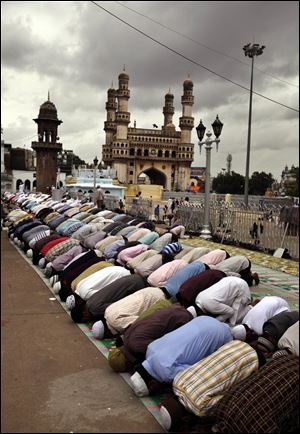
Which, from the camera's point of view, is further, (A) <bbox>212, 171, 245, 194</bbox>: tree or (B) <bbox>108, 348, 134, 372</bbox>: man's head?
(A) <bbox>212, 171, 245, 194</bbox>: tree

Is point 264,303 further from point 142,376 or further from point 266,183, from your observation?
point 266,183

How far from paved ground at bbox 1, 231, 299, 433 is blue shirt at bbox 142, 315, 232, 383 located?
0.29 meters

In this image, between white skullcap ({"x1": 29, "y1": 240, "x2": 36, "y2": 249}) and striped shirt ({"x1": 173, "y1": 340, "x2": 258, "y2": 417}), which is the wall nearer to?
white skullcap ({"x1": 29, "y1": 240, "x2": 36, "y2": 249})

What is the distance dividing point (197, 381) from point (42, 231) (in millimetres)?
7295

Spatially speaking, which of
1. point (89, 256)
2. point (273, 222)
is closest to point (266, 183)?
point (273, 222)

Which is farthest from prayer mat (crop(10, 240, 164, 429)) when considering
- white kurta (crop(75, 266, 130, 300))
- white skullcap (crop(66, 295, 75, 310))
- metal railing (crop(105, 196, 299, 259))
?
metal railing (crop(105, 196, 299, 259))

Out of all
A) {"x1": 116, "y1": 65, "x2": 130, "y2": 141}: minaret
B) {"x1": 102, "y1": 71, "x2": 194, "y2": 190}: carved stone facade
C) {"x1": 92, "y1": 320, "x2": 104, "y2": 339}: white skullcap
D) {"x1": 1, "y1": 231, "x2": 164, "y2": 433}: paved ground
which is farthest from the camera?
{"x1": 102, "y1": 71, "x2": 194, "y2": 190}: carved stone facade

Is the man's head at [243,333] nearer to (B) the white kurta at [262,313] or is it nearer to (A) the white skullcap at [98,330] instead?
(B) the white kurta at [262,313]

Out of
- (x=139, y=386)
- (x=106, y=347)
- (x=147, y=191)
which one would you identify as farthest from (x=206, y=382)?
(x=147, y=191)

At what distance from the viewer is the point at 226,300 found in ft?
14.6

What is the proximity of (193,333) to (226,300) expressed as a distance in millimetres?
1288

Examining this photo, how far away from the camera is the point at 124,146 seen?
64.1m

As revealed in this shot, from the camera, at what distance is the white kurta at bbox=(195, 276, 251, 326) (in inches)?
171

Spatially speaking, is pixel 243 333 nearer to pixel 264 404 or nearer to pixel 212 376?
pixel 212 376
